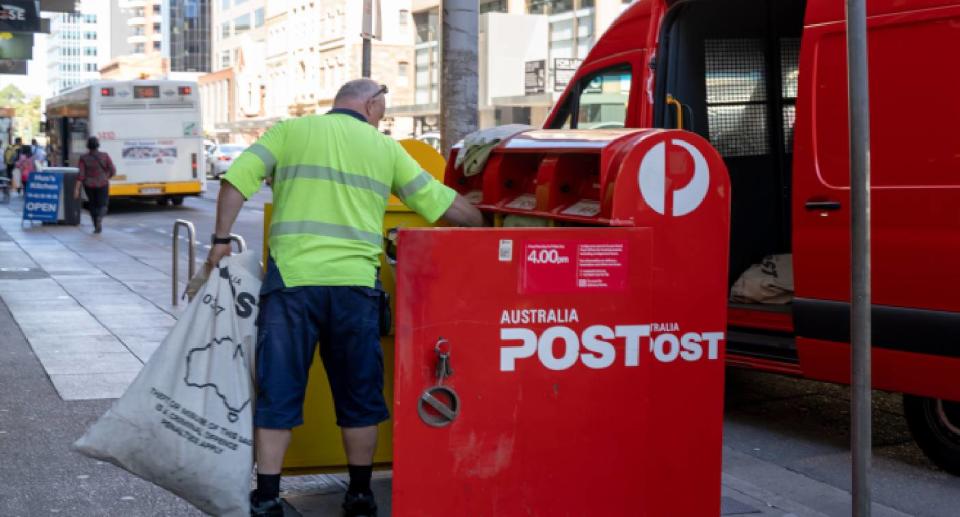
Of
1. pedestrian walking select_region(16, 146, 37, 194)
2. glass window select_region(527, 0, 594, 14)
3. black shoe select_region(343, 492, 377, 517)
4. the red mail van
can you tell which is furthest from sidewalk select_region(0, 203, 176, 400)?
glass window select_region(527, 0, 594, 14)

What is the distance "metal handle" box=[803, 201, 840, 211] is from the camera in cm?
671

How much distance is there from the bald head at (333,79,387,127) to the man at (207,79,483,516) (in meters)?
0.07

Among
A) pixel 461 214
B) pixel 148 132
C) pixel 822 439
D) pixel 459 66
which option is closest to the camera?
pixel 461 214

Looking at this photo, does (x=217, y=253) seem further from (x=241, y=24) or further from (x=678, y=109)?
(x=241, y=24)

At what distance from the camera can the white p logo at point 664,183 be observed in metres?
4.69

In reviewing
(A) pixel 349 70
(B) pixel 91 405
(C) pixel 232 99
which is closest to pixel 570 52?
(A) pixel 349 70

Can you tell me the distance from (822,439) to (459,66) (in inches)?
Answer: 186

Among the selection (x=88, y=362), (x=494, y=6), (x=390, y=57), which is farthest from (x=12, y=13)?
(x=390, y=57)

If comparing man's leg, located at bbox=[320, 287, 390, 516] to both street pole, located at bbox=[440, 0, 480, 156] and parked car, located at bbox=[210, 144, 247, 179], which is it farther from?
parked car, located at bbox=[210, 144, 247, 179]

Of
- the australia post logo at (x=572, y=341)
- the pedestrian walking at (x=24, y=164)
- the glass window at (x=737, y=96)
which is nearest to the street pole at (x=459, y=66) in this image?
the glass window at (x=737, y=96)

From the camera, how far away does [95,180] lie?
23.2 m

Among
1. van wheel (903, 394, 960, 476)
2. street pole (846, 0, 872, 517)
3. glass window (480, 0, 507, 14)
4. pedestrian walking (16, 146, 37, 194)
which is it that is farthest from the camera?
glass window (480, 0, 507, 14)

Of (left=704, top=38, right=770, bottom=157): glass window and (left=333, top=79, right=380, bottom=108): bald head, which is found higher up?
(left=704, top=38, right=770, bottom=157): glass window

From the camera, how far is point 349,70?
7738 cm
